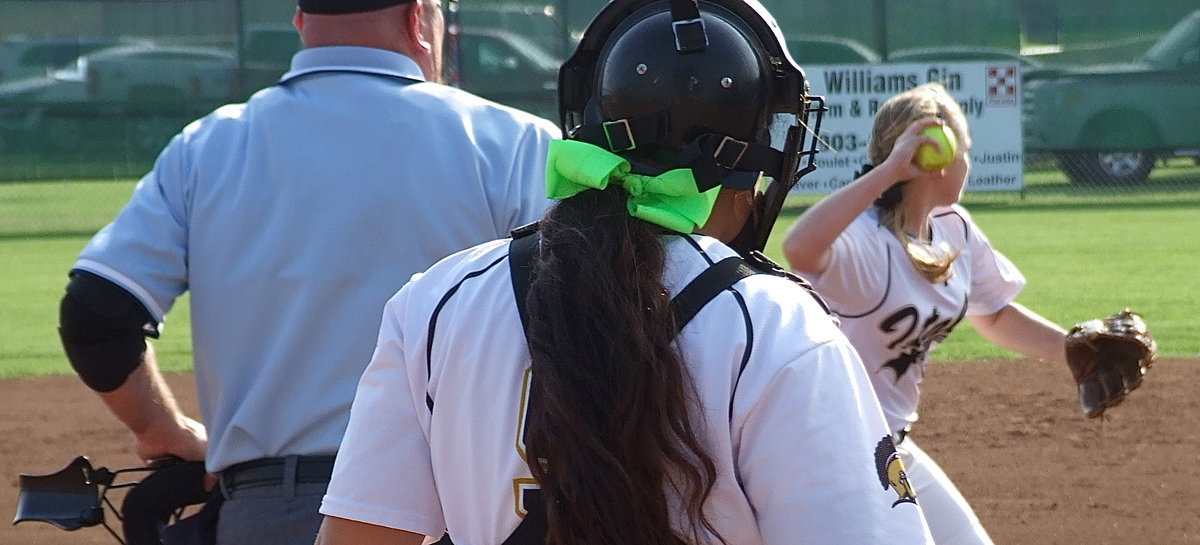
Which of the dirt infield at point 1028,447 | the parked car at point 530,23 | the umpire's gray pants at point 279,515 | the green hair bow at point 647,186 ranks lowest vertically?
the dirt infield at point 1028,447

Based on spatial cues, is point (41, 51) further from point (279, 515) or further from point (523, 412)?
point (523, 412)

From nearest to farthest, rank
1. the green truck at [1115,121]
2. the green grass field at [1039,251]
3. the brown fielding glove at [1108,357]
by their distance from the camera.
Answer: the brown fielding glove at [1108,357] < the green grass field at [1039,251] < the green truck at [1115,121]

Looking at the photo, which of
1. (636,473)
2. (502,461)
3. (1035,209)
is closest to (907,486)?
(636,473)

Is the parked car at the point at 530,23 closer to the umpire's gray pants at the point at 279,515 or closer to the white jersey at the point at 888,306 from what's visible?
the white jersey at the point at 888,306

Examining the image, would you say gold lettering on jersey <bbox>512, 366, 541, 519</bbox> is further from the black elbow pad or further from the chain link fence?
the chain link fence

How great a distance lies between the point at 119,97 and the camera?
1878cm

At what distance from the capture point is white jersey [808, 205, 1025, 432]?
384 centimetres

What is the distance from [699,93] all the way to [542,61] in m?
17.2

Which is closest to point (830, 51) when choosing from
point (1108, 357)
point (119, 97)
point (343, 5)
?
point (119, 97)

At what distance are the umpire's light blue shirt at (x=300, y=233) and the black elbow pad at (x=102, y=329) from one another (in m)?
0.03

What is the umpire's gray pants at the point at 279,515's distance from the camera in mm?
2621

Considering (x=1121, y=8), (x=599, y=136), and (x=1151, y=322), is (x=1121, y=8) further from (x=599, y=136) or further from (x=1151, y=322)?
(x=599, y=136)

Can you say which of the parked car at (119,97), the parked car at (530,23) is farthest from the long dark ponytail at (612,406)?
the parked car at (119,97)

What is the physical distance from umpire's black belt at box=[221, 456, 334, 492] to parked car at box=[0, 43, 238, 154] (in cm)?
1658
